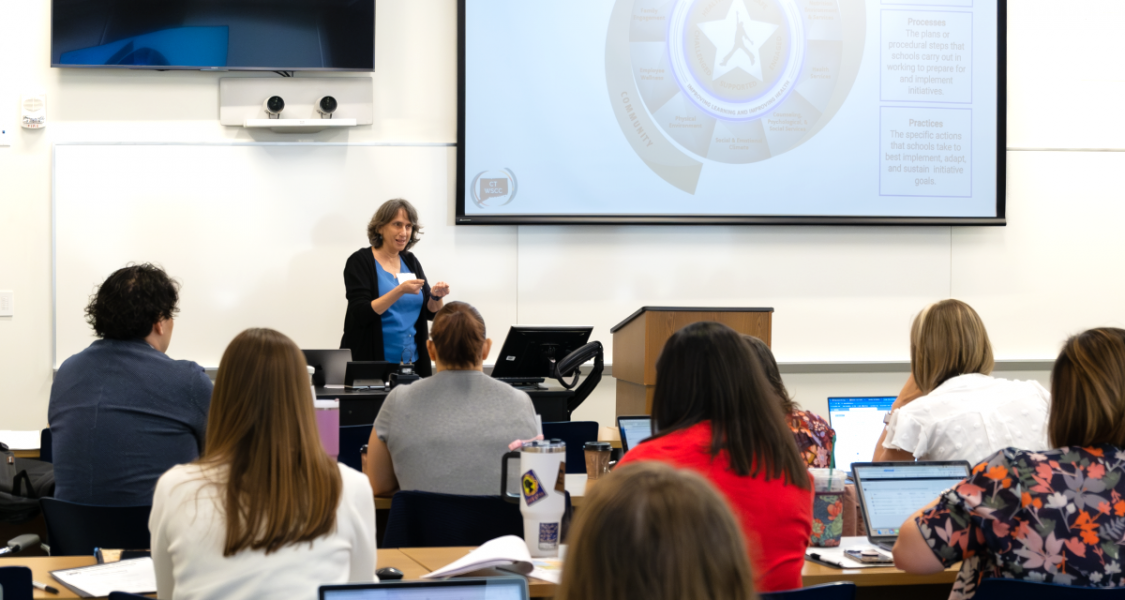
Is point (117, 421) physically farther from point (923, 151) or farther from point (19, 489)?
point (923, 151)

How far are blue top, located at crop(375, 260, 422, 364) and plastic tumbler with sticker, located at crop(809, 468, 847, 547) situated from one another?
283 cm

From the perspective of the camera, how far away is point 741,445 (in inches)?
67.0

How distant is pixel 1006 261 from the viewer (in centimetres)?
553

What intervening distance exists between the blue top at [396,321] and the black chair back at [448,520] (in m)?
2.55

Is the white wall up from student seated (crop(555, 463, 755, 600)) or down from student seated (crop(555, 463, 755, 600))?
up

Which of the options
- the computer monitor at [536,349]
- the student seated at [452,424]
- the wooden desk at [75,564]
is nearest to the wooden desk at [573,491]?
the student seated at [452,424]

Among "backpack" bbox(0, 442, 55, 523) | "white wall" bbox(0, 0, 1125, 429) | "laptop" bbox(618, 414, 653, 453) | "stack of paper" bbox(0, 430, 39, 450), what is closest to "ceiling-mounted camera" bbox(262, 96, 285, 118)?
"white wall" bbox(0, 0, 1125, 429)

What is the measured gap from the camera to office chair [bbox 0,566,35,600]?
60.0 inches

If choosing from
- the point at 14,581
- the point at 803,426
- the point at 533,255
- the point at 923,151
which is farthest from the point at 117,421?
the point at 923,151

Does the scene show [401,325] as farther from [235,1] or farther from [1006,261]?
[1006,261]

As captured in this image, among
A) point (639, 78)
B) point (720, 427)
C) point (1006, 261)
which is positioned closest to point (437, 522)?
point (720, 427)

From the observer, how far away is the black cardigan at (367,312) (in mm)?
4547

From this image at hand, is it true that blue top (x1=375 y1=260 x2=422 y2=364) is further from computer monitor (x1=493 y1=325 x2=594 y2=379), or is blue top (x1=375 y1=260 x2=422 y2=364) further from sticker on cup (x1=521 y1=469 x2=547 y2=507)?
sticker on cup (x1=521 y1=469 x2=547 y2=507)

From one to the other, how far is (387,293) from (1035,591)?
Result: 3414 millimetres
